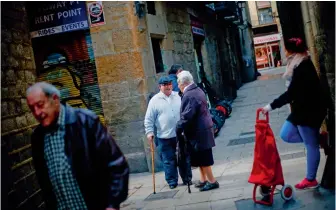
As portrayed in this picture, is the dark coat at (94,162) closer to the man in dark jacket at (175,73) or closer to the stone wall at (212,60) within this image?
the man in dark jacket at (175,73)

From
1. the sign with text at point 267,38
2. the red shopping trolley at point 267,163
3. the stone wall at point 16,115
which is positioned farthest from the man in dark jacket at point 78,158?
the sign with text at point 267,38

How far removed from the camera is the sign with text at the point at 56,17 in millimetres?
8062

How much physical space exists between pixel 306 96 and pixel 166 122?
8.34ft

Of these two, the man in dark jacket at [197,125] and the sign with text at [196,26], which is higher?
the sign with text at [196,26]

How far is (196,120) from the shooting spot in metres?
6.00

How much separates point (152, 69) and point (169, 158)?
8.51 ft

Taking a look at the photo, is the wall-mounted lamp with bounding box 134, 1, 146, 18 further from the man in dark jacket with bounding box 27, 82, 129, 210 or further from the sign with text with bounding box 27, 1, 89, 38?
the man in dark jacket with bounding box 27, 82, 129, 210

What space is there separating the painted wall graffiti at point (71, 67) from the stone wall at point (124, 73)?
21 cm

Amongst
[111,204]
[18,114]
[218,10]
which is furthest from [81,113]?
[218,10]

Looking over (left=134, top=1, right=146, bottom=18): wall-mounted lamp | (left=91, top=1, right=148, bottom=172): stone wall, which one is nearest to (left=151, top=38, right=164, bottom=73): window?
(left=134, top=1, right=146, bottom=18): wall-mounted lamp

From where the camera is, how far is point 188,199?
568 centimetres

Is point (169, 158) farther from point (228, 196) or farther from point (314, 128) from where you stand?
point (314, 128)

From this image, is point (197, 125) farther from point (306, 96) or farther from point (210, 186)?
point (306, 96)

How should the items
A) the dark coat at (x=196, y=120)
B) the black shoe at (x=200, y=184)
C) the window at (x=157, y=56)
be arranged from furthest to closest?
the window at (x=157, y=56) < the black shoe at (x=200, y=184) < the dark coat at (x=196, y=120)
